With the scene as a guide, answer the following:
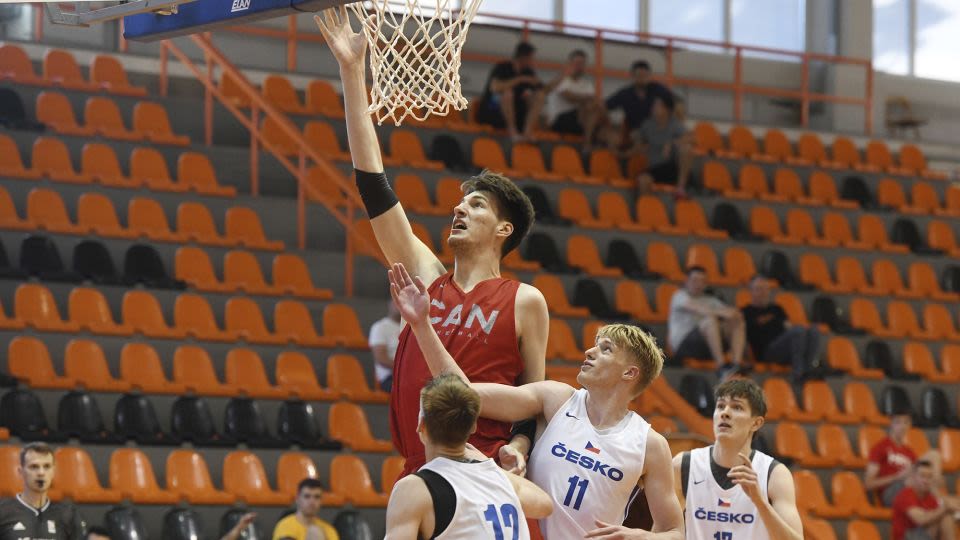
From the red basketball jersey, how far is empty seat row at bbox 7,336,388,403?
644cm

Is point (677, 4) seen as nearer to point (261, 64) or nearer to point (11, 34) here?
point (261, 64)

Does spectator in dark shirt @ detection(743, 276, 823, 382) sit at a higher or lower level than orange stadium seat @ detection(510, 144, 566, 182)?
lower

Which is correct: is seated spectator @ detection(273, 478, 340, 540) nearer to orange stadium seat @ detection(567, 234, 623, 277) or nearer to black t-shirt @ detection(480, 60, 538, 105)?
orange stadium seat @ detection(567, 234, 623, 277)

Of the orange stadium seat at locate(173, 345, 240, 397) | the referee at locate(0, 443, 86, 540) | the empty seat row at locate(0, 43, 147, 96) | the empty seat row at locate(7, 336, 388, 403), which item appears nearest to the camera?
the referee at locate(0, 443, 86, 540)

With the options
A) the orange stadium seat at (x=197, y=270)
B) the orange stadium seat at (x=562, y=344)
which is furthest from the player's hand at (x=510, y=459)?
the orange stadium seat at (x=197, y=270)

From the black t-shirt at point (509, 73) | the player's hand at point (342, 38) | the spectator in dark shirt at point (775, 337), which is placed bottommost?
the spectator in dark shirt at point (775, 337)

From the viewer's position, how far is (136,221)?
12750 millimetres

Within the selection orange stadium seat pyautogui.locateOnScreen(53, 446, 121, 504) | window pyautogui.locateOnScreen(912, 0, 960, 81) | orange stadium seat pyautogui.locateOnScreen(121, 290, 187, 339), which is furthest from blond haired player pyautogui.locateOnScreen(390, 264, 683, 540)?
window pyautogui.locateOnScreen(912, 0, 960, 81)

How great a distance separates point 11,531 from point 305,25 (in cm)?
962

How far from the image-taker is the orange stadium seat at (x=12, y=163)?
12.9 m

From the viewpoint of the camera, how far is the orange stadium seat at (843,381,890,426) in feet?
44.1

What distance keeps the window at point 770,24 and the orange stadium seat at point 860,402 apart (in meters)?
7.09

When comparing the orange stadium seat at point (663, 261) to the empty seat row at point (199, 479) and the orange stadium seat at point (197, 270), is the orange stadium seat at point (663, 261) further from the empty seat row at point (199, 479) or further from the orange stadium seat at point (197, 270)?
the empty seat row at point (199, 479)

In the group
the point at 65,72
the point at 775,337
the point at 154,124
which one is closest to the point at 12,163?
the point at 154,124
